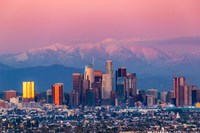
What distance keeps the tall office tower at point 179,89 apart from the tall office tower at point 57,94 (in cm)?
718

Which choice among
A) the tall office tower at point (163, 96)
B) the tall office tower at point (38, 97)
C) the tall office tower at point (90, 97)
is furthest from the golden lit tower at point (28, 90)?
the tall office tower at point (163, 96)

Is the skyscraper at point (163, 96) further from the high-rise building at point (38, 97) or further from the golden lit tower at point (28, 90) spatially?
the golden lit tower at point (28, 90)

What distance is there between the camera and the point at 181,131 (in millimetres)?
47969

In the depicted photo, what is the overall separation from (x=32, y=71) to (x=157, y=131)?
27.4 meters

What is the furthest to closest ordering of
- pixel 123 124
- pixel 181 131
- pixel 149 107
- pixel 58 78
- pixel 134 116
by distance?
pixel 58 78 < pixel 149 107 < pixel 134 116 < pixel 123 124 < pixel 181 131

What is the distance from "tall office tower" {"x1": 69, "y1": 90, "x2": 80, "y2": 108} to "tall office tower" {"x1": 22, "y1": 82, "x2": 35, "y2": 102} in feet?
7.84

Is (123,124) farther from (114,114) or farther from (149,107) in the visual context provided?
(149,107)

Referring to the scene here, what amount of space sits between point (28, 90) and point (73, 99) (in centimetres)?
312

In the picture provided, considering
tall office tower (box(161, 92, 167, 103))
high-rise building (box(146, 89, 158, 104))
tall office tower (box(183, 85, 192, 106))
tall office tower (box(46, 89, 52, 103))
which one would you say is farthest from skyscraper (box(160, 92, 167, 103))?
tall office tower (box(46, 89, 52, 103))

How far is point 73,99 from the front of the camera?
72562mm

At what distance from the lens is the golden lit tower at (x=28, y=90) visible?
7238 centimetres

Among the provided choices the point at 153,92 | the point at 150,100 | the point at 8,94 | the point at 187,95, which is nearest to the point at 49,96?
the point at 8,94

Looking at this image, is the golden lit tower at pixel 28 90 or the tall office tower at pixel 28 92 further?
the golden lit tower at pixel 28 90

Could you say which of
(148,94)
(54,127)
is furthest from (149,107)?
(54,127)
